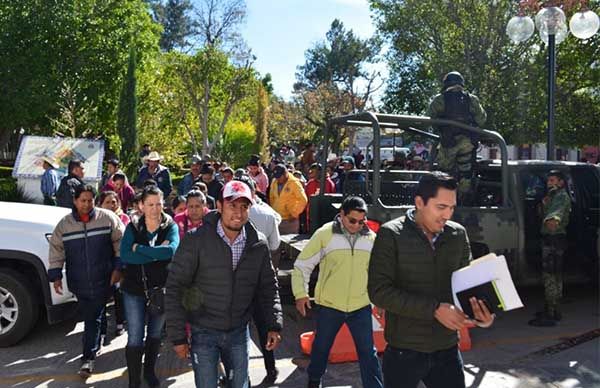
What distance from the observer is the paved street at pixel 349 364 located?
496 cm

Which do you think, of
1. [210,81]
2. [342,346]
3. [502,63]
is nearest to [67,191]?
[342,346]

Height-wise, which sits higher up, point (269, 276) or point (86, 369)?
point (269, 276)

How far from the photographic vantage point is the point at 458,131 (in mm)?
6539

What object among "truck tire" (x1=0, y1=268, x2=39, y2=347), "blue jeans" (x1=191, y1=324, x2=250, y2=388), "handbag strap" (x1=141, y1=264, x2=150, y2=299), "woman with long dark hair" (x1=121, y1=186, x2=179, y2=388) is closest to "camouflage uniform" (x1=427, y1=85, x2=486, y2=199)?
"woman with long dark hair" (x1=121, y1=186, x2=179, y2=388)

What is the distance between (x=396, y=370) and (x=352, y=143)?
25717 mm

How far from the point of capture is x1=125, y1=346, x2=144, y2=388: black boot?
4574 mm

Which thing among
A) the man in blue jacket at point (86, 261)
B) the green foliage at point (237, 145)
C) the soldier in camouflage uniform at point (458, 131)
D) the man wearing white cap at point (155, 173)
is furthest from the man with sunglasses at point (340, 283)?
the green foliage at point (237, 145)

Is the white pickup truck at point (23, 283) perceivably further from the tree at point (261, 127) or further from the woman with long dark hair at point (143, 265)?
the tree at point (261, 127)

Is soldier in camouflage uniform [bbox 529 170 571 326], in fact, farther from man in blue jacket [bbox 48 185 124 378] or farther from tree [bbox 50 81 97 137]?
tree [bbox 50 81 97 137]

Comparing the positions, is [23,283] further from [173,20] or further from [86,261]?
[173,20]

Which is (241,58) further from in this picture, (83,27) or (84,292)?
(84,292)

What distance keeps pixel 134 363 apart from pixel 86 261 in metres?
1.00

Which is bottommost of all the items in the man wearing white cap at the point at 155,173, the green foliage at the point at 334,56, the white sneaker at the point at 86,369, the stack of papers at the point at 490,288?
the white sneaker at the point at 86,369

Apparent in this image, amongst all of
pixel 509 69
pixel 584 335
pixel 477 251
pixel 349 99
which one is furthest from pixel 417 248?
pixel 349 99
